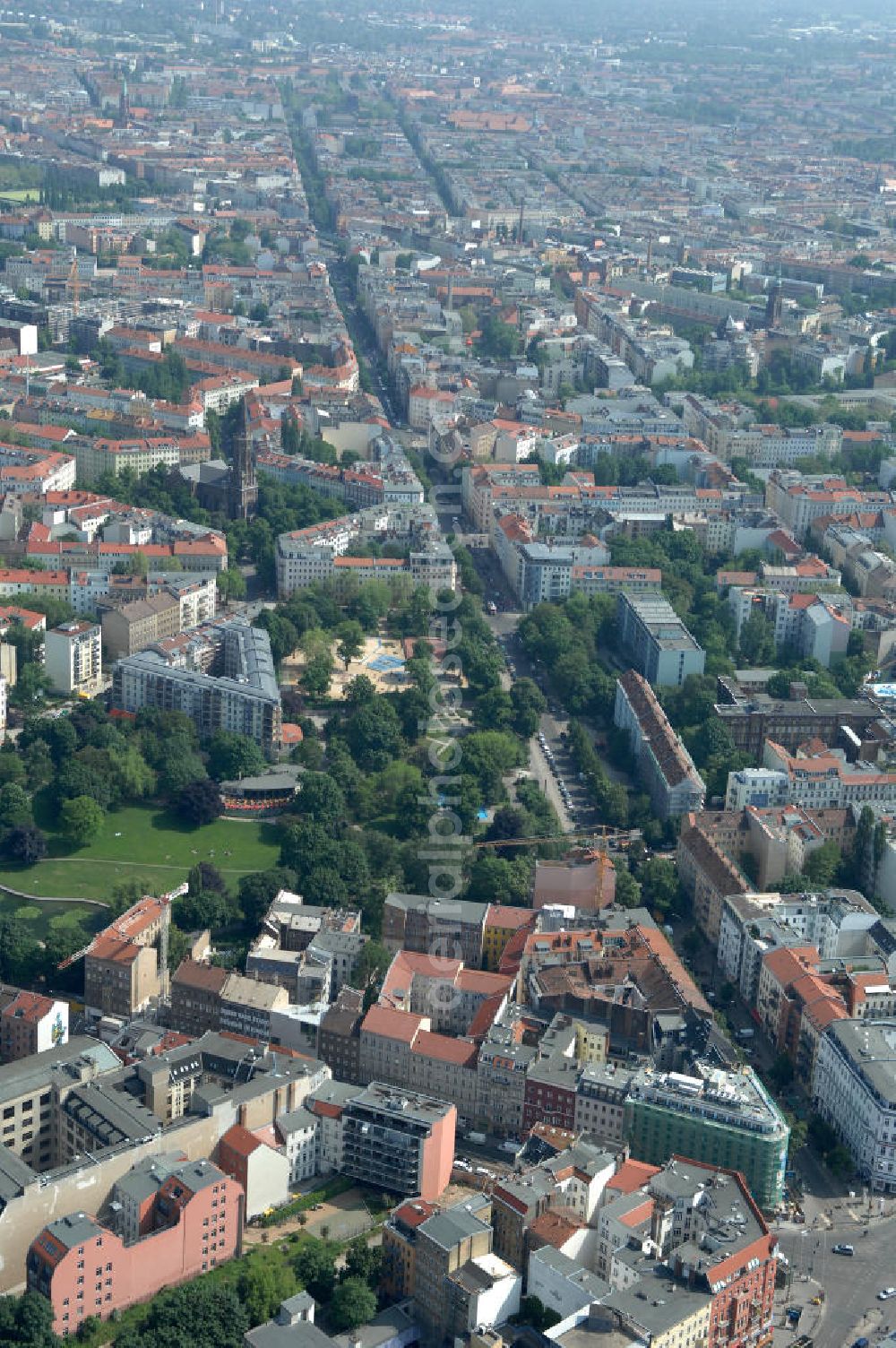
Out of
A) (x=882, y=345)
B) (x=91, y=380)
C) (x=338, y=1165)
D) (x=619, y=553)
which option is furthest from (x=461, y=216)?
(x=338, y=1165)

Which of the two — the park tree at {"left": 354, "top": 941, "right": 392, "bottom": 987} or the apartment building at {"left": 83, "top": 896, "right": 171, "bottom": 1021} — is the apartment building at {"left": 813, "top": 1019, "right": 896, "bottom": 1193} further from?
the apartment building at {"left": 83, "top": 896, "right": 171, "bottom": 1021}

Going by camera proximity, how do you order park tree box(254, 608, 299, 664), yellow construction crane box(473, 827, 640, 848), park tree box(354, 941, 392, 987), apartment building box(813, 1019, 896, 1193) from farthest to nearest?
park tree box(254, 608, 299, 664) → yellow construction crane box(473, 827, 640, 848) → park tree box(354, 941, 392, 987) → apartment building box(813, 1019, 896, 1193)

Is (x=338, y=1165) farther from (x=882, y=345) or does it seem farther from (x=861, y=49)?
(x=861, y=49)

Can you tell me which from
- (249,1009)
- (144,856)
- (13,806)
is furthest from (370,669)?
(249,1009)

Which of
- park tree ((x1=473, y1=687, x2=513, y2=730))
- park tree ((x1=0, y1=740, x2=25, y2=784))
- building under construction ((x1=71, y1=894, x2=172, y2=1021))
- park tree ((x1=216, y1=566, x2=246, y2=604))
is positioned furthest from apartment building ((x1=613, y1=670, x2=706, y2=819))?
park tree ((x1=0, y1=740, x2=25, y2=784))

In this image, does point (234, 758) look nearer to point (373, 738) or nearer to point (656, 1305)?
point (373, 738)

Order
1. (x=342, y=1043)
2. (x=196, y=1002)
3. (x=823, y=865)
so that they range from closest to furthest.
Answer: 1. (x=342, y=1043)
2. (x=196, y=1002)
3. (x=823, y=865)
